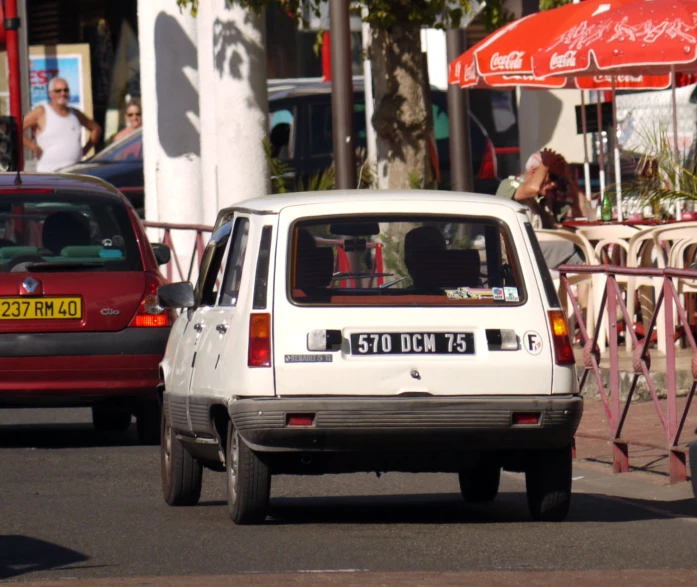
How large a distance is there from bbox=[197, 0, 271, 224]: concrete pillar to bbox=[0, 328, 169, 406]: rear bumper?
8.11m

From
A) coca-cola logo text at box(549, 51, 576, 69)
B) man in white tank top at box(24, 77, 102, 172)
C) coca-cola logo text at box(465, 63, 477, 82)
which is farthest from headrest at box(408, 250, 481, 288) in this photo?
man in white tank top at box(24, 77, 102, 172)

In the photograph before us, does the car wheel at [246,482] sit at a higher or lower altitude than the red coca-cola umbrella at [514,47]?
lower

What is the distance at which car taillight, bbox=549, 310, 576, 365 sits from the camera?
26.7 feet

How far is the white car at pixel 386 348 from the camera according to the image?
313 inches

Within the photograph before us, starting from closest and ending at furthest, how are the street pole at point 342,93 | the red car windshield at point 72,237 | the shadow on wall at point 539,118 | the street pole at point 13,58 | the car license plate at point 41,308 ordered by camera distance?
the car license plate at point 41,308, the red car windshield at point 72,237, the street pole at point 342,93, the street pole at point 13,58, the shadow on wall at point 539,118

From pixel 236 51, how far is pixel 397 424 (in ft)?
38.5

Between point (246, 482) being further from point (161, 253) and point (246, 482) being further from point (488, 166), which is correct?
point (488, 166)

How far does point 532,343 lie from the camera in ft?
26.6

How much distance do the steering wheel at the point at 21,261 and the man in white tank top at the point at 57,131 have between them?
15.9 m

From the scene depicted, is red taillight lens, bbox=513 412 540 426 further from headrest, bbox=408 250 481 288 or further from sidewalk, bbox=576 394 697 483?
sidewalk, bbox=576 394 697 483

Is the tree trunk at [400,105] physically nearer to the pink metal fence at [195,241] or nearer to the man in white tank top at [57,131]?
the pink metal fence at [195,241]

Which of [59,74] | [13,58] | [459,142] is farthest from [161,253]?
[59,74]

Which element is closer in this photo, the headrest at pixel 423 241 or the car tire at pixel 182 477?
the headrest at pixel 423 241

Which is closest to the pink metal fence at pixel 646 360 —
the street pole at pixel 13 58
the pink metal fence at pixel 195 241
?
the pink metal fence at pixel 195 241
